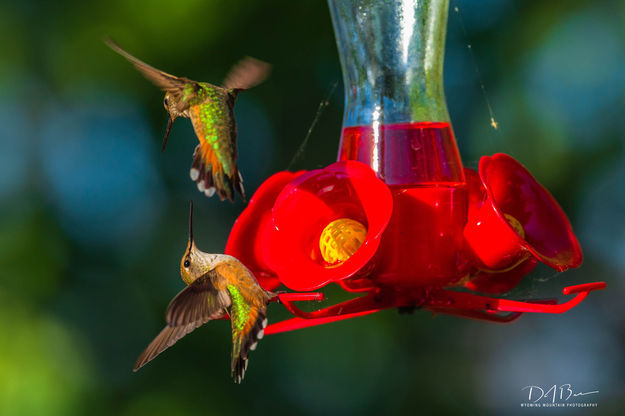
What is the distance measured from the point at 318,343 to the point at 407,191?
10.7ft

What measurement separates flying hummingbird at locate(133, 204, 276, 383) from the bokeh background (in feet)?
8.29

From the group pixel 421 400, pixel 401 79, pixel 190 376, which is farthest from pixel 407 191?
pixel 421 400

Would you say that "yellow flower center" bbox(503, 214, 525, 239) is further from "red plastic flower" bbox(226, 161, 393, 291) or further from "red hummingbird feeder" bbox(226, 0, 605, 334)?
"red plastic flower" bbox(226, 161, 393, 291)

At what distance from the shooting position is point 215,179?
230 cm

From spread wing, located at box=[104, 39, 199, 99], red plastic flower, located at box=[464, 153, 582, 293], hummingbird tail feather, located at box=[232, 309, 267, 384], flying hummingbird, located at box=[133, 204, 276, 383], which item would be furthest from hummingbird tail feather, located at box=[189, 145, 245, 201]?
red plastic flower, located at box=[464, 153, 582, 293]

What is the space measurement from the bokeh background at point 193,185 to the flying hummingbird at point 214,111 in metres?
2.24

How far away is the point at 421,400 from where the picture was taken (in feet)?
19.3

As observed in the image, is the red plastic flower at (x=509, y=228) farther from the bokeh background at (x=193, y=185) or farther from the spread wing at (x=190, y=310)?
the bokeh background at (x=193, y=185)

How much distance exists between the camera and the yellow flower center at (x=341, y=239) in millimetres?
2547

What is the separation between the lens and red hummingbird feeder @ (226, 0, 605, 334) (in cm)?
249

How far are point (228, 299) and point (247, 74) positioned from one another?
2.31 ft

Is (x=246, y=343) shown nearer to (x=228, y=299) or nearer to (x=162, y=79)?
(x=228, y=299)

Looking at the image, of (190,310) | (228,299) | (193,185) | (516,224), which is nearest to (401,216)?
(516,224)

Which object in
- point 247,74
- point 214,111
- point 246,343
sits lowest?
point 246,343
